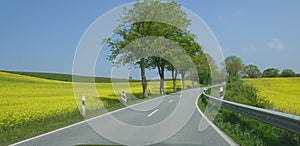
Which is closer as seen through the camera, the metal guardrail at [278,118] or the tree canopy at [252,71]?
the metal guardrail at [278,118]

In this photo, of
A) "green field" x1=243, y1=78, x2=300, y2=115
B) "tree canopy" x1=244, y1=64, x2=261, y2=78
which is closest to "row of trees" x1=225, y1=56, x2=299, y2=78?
"tree canopy" x1=244, y1=64, x2=261, y2=78

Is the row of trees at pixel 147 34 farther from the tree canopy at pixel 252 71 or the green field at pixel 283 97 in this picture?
the tree canopy at pixel 252 71

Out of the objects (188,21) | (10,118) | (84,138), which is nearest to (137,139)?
(84,138)

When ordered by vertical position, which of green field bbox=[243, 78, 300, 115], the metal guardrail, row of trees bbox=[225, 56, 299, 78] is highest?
row of trees bbox=[225, 56, 299, 78]

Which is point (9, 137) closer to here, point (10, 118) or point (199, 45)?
point (10, 118)

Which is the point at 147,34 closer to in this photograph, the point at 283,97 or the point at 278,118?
the point at 283,97

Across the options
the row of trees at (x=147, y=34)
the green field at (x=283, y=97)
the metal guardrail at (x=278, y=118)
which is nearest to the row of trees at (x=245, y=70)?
the green field at (x=283, y=97)

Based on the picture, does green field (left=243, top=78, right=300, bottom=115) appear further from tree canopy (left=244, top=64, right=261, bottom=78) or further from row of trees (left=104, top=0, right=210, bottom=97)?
tree canopy (left=244, top=64, right=261, bottom=78)

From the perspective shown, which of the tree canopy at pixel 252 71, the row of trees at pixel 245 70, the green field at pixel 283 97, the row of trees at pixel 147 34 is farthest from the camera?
the tree canopy at pixel 252 71

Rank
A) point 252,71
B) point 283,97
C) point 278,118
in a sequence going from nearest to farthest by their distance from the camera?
point 278,118, point 283,97, point 252,71

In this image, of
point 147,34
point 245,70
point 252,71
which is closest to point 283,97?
point 147,34

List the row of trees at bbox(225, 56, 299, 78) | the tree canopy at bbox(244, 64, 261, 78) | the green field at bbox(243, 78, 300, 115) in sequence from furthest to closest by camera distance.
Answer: the tree canopy at bbox(244, 64, 261, 78), the row of trees at bbox(225, 56, 299, 78), the green field at bbox(243, 78, 300, 115)

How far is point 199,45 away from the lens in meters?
47.1

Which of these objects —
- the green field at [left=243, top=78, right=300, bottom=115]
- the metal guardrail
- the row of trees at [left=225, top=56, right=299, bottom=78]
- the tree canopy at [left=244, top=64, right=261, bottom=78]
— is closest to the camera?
the metal guardrail
